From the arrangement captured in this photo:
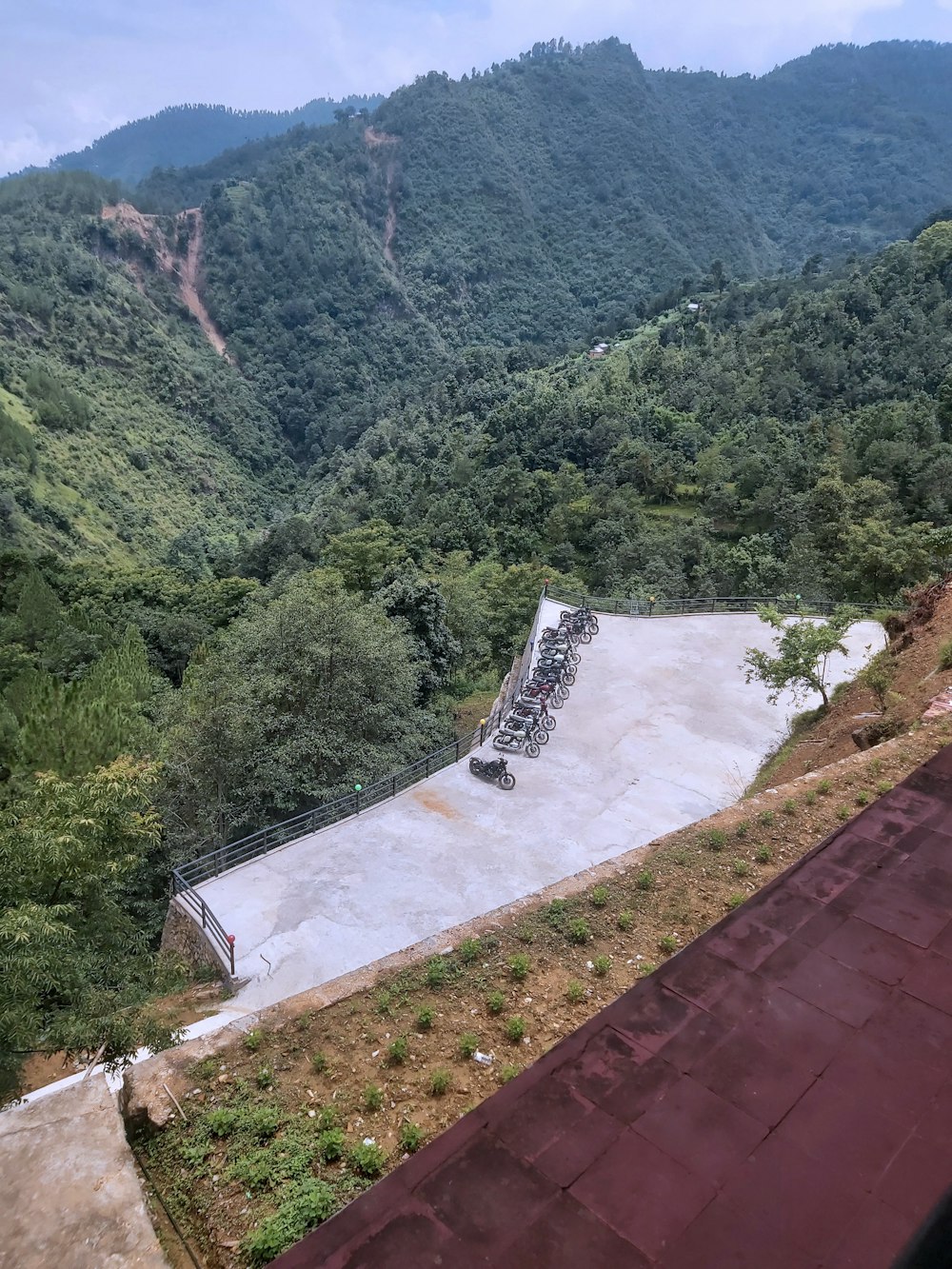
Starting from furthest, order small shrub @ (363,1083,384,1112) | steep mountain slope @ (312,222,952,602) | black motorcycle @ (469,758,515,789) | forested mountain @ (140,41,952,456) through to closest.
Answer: forested mountain @ (140,41,952,456) < steep mountain slope @ (312,222,952,602) < black motorcycle @ (469,758,515,789) < small shrub @ (363,1083,384,1112)

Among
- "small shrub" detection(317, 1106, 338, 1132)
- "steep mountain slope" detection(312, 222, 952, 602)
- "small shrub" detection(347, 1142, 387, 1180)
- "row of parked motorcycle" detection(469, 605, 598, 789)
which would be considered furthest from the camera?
"steep mountain slope" detection(312, 222, 952, 602)

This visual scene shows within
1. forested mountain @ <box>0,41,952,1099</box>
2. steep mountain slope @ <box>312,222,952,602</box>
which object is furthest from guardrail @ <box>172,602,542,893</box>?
steep mountain slope @ <box>312,222,952,602</box>

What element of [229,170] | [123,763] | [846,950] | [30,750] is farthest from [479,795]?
[229,170]

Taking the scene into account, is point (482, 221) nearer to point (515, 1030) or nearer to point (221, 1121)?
point (515, 1030)

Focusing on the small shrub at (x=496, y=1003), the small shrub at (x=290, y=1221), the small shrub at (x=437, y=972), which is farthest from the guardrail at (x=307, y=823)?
the small shrub at (x=290, y=1221)

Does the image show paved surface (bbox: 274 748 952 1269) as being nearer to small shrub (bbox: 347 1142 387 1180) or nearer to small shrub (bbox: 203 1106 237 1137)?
small shrub (bbox: 347 1142 387 1180)

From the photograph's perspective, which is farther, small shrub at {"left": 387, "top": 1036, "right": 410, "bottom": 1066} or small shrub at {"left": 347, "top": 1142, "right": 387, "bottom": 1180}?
small shrub at {"left": 387, "top": 1036, "right": 410, "bottom": 1066}

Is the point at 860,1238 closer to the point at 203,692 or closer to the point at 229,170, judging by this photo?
the point at 203,692
